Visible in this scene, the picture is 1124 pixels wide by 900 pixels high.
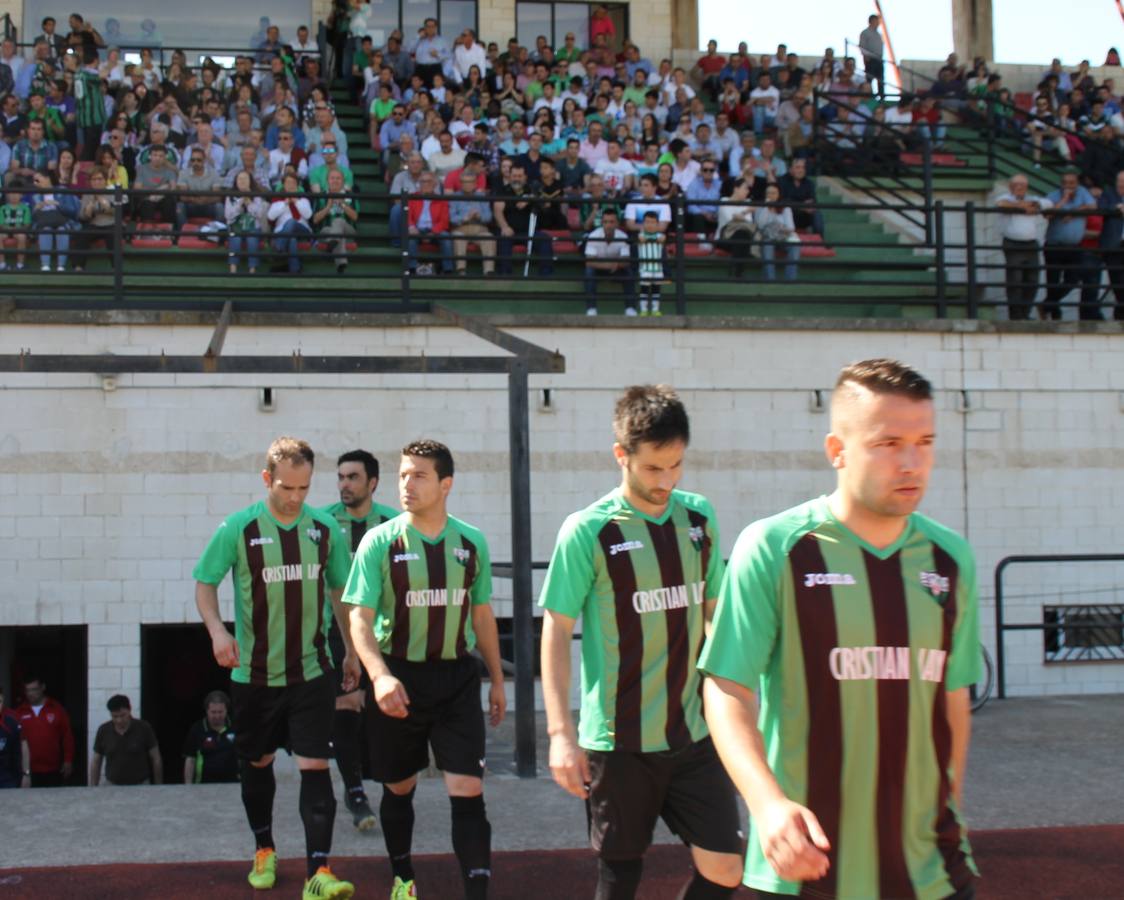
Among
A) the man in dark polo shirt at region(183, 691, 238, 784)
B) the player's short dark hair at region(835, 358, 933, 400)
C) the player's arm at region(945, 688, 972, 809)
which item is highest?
the player's short dark hair at region(835, 358, 933, 400)

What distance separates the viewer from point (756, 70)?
728 inches

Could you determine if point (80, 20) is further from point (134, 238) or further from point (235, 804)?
point (235, 804)

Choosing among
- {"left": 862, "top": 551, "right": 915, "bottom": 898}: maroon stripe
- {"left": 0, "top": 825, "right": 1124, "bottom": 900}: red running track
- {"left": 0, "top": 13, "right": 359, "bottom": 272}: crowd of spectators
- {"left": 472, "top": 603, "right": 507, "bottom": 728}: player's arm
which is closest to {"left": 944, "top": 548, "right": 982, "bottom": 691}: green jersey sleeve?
{"left": 862, "top": 551, "right": 915, "bottom": 898}: maroon stripe

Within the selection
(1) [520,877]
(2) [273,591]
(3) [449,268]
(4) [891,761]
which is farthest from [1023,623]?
(4) [891,761]

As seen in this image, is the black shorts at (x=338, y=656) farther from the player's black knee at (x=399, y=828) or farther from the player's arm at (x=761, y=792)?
the player's arm at (x=761, y=792)

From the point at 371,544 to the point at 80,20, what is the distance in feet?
44.9

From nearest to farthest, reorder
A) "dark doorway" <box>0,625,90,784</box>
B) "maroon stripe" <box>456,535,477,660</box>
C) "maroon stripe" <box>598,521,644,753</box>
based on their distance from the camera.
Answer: "maroon stripe" <box>598,521,644,753</box> → "maroon stripe" <box>456,535,477,660</box> → "dark doorway" <box>0,625,90,784</box>

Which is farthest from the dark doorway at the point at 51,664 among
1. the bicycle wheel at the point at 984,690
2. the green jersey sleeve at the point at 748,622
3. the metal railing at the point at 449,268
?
the green jersey sleeve at the point at 748,622

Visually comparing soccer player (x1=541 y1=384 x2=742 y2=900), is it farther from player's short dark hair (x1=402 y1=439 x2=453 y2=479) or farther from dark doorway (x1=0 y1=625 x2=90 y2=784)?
dark doorway (x1=0 y1=625 x2=90 y2=784)

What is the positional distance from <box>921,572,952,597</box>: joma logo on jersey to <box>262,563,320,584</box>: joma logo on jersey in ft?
12.4

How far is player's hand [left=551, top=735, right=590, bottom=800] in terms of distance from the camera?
168 inches

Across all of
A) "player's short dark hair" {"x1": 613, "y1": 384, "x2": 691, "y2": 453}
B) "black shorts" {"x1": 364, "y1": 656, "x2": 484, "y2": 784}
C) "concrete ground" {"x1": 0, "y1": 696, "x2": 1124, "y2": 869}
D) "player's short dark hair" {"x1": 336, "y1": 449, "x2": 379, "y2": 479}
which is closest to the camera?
"player's short dark hair" {"x1": 613, "y1": 384, "x2": 691, "y2": 453}

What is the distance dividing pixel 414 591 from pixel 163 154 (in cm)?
944

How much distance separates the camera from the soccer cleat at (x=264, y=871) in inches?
242
